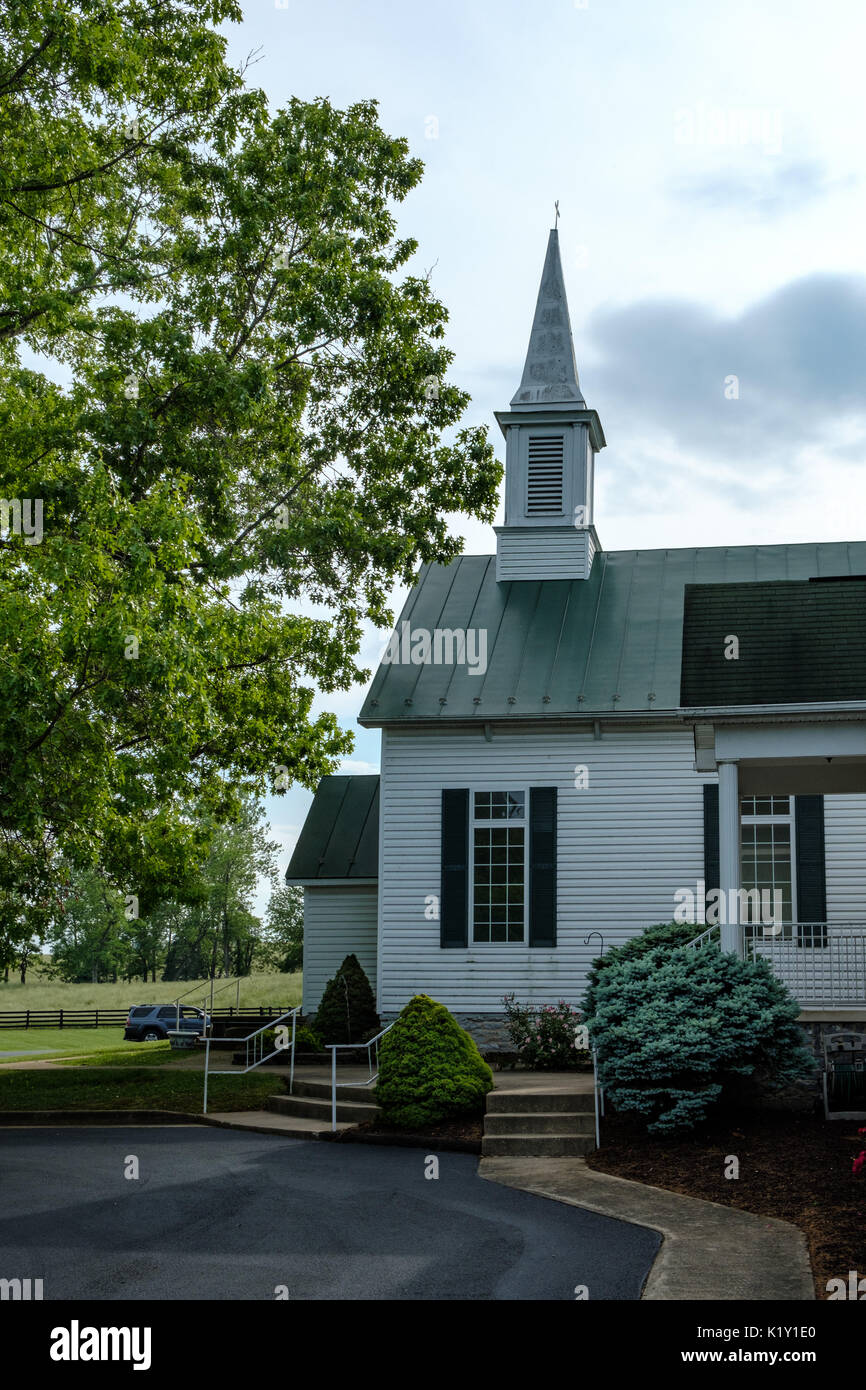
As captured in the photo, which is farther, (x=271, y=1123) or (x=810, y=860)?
(x=810, y=860)

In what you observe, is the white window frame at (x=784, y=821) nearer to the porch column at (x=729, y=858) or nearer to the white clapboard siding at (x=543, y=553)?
the porch column at (x=729, y=858)

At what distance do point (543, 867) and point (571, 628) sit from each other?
13.4 feet

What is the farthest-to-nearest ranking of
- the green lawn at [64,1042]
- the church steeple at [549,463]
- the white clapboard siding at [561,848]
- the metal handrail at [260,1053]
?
the green lawn at [64,1042] < the church steeple at [549,463] < the white clapboard siding at [561,848] < the metal handrail at [260,1053]

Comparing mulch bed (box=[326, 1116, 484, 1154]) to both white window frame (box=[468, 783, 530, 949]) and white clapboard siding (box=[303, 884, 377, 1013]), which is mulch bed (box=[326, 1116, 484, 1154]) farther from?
white clapboard siding (box=[303, 884, 377, 1013])

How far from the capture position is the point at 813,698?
12.4 m

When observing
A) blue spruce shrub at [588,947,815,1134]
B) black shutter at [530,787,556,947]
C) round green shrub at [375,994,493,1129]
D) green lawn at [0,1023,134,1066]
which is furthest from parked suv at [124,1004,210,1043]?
blue spruce shrub at [588,947,815,1134]

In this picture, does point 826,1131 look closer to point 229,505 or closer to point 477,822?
point 477,822

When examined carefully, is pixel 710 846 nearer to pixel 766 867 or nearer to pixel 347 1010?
pixel 766 867

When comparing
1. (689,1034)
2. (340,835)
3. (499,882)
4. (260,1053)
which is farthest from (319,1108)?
(340,835)

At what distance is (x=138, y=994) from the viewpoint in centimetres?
5759

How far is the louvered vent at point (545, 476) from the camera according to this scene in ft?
73.4

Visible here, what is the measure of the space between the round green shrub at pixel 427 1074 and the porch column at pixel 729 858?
2.74 meters

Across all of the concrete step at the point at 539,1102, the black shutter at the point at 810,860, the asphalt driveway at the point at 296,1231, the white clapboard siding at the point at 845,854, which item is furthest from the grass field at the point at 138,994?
the asphalt driveway at the point at 296,1231
